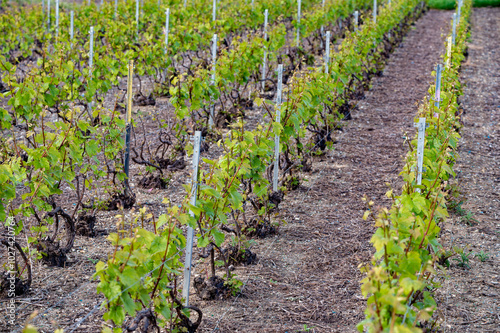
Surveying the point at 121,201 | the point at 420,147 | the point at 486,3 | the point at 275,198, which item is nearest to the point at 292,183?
the point at 275,198

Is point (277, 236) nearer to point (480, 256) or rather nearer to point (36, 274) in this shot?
point (480, 256)

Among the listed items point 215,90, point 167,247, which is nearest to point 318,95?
point 215,90

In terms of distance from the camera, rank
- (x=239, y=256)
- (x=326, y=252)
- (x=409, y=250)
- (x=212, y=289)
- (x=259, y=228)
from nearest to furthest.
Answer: (x=409, y=250) < (x=212, y=289) < (x=239, y=256) < (x=326, y=252) < (x=259, y=228)

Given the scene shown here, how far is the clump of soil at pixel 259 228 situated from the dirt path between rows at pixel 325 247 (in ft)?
0.26

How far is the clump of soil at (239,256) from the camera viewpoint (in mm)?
4574

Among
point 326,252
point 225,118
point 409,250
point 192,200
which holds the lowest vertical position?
point 326,252

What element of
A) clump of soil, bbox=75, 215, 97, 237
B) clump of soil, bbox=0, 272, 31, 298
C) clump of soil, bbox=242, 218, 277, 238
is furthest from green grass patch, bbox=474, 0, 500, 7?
clump of soil, bbox=0, 272, 31, 298

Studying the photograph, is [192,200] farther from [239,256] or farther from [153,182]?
[153,182]

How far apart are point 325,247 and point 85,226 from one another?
198 cm

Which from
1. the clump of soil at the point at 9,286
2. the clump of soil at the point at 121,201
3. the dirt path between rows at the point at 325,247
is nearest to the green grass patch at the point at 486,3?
the dirt path between rows at the point at 325,247

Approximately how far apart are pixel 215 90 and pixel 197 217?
312 cm

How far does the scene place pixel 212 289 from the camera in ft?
13.4

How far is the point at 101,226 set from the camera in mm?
5195

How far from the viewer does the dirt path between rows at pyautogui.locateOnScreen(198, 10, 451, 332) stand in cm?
395
